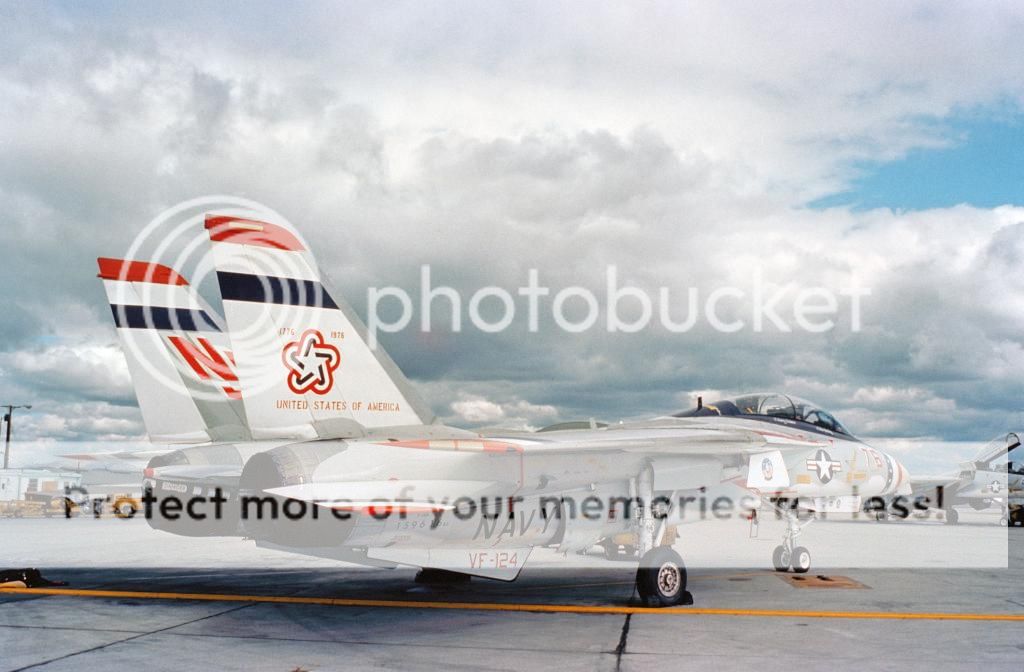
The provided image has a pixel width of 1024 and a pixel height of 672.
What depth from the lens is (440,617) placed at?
8969mm

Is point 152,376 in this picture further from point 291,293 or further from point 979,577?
point 979,577

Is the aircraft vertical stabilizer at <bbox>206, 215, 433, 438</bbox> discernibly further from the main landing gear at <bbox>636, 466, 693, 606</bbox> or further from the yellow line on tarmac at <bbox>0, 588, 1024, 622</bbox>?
the main landing gear at <bbox>636, 466, 693, 606</bbox>

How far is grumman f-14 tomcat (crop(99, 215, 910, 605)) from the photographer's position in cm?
757

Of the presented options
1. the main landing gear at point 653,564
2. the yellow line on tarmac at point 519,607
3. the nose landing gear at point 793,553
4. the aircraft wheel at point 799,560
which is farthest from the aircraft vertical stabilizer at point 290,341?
the aircraft wheel at point 799,560

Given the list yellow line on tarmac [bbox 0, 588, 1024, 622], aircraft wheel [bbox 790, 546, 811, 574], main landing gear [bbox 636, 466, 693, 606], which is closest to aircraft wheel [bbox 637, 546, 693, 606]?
main landing gear [bbox 636, 466, 693, 606]

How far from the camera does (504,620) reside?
875 centimetres

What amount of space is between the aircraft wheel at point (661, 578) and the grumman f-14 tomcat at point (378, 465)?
18 mm

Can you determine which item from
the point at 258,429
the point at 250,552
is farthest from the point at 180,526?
the point at 250,552

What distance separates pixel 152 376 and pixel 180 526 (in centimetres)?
325

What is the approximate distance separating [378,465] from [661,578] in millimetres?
3819

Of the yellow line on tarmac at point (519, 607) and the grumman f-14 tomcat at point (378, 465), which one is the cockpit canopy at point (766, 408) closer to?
the grumman f-14 tomcat at point (378, 465)

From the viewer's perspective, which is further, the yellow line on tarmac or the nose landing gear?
the nose landing gear

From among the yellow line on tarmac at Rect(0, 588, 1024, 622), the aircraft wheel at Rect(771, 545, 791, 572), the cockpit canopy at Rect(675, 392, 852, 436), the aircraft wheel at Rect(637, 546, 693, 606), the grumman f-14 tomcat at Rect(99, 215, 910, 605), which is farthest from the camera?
the aircraft wheel at Rect(771, 545, 791, 572)

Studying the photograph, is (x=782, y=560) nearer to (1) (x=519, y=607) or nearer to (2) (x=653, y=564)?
(2) (x=653, y=564)
